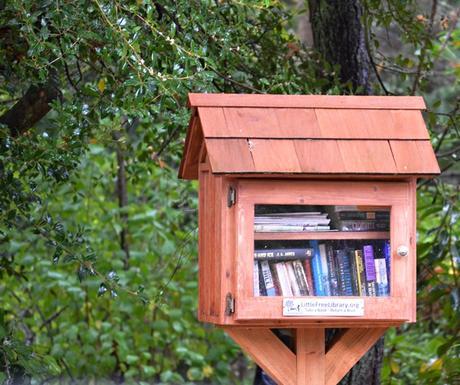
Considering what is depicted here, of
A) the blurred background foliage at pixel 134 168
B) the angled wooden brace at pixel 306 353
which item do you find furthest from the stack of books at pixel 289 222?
the blurred background foliage at pixel 134 168

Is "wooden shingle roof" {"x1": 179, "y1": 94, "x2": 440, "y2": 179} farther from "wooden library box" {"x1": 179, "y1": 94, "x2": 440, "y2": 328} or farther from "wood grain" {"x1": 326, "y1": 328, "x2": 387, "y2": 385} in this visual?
"wood grain" {"x1": 326, "y1": 328, "x2": 387, "y2": 385}

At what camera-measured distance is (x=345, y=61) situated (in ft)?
15.2

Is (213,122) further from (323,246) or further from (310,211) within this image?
(323,246)

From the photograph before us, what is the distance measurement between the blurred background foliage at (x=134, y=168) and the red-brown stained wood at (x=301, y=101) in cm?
26

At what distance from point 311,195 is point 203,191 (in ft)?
1.62

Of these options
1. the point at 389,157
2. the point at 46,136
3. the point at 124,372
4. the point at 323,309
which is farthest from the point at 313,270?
the point at 124,372

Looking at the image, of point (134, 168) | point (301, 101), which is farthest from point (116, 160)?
point (301, 101)

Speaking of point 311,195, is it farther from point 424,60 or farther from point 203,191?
point 424,60

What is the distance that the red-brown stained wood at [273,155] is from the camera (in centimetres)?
299

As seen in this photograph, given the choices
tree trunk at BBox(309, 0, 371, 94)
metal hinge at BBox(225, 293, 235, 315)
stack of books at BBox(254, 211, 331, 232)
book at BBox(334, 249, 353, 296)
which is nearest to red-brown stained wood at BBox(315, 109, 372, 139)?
stack of books at BBox(254, 211, 331, 232)

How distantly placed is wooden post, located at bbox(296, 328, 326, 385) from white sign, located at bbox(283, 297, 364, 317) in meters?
0.21

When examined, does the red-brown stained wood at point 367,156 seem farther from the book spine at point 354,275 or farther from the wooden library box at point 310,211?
the book spine at point 354,275

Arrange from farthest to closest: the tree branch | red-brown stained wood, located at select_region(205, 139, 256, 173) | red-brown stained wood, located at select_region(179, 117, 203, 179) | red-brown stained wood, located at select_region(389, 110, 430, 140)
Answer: the tree branch → red-brown stained wood, located at select_region(179, 117, 203, 179) → red-brown stained wood, located at select_region(389, 110, 430, 140) → red-brown stained wood, located at select_region(205, 139, 256, 173)

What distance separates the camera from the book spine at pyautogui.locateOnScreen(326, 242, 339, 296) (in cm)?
309
